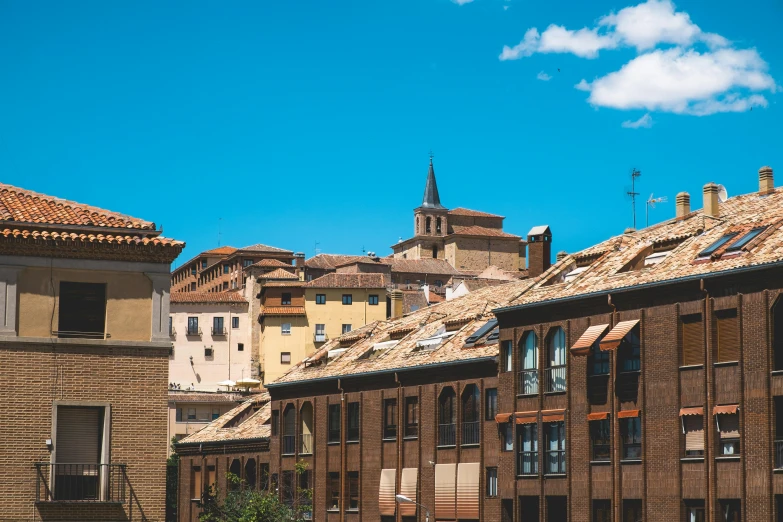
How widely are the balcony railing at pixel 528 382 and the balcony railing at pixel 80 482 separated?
2300 cm

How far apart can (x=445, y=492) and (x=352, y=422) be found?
29.0 ft

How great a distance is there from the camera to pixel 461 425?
58531mm

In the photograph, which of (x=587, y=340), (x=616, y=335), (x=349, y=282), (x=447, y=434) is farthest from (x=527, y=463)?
(x=349, y=282)

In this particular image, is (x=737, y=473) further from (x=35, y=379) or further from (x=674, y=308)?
(x=35, y=379)

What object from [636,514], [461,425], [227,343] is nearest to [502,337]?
[461,425]

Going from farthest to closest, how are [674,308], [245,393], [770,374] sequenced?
[245,393], [674,308], [770,374]

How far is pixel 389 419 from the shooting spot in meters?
63.8

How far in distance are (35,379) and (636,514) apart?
868 inches

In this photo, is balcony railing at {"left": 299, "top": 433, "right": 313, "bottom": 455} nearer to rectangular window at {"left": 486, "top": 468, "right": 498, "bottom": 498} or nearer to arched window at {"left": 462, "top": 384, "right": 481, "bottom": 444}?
arched window at {"left": 462, "top": 384, "right": 481, "bottom": 444}

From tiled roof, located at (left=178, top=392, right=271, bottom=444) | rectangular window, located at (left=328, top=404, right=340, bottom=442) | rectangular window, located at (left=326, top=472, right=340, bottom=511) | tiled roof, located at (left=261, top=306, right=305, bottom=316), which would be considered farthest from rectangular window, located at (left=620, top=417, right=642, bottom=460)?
tiled roof, located at (left=261, top=306, right=305, bottom=316)

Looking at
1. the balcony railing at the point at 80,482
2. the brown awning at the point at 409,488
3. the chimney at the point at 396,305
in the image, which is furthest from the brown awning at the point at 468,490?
the chimney at the point at 396,305

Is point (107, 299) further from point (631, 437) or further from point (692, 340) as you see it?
point (631, 437)

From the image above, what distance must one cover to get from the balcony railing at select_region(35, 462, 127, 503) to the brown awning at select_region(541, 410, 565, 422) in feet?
71.2

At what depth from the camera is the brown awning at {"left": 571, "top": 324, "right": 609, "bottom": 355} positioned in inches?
1898
